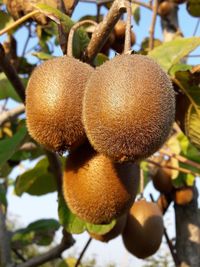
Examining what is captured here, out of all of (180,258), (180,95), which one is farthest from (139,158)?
(180,258)

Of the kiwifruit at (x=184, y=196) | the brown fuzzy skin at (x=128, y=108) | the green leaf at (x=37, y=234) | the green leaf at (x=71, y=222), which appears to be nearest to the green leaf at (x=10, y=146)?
the green leaf at (x=71, y=222)

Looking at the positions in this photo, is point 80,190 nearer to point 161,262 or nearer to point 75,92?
point 75,92

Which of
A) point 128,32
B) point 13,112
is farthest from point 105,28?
point 13,112

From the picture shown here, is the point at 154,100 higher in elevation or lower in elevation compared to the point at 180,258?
higher

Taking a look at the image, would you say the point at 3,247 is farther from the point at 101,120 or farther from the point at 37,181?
the point at 101,120

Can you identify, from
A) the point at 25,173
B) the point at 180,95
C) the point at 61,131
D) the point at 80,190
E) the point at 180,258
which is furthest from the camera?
the point at 25,173

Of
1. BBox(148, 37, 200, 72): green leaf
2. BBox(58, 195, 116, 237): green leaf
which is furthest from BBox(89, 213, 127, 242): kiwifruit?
BBox(148, 37, 200, 72): green leaf

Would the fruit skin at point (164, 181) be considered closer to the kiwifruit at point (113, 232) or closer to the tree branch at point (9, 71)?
the kiwifruit at point (113, 232)
